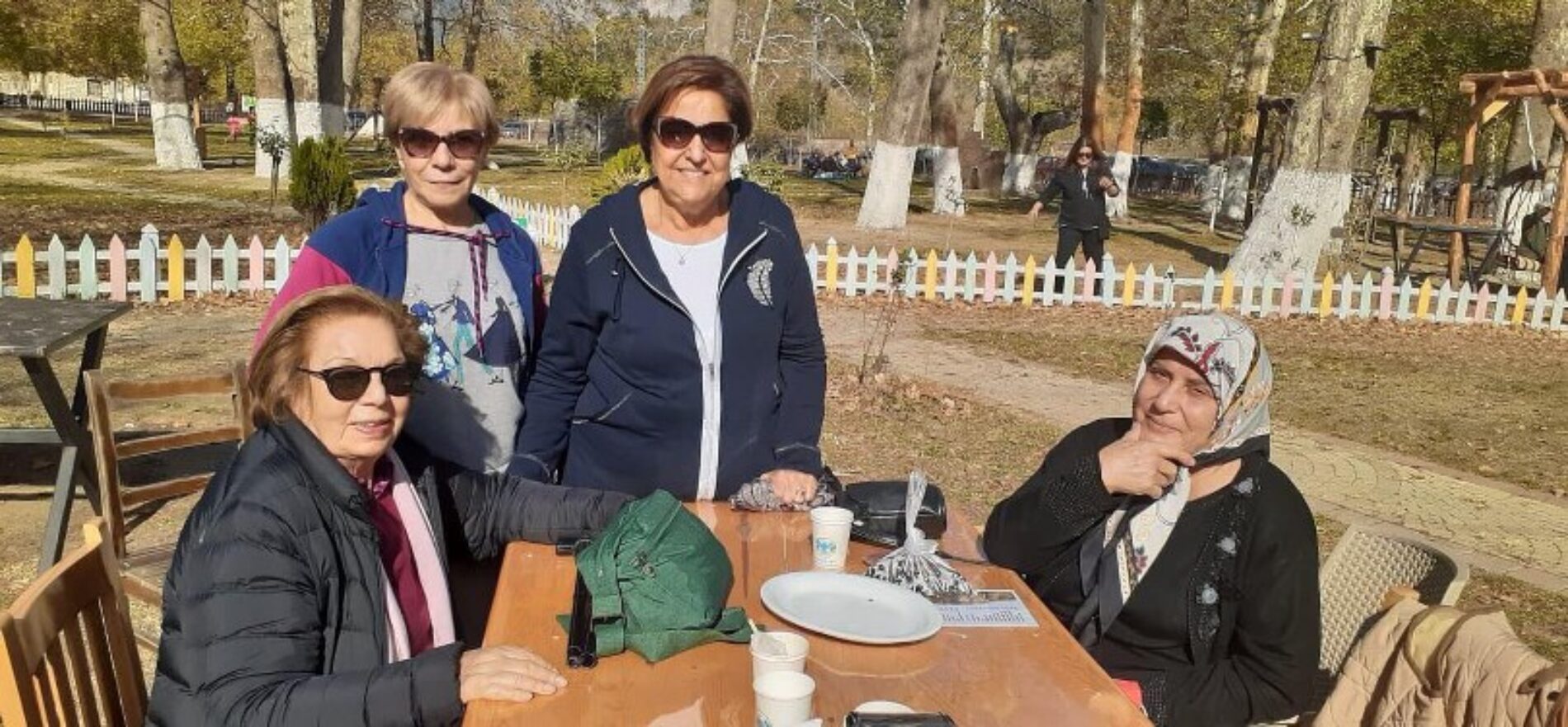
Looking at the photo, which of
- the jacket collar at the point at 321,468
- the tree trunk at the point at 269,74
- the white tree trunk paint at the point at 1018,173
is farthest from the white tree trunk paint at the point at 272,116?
the jacket collar at the point at 321,468

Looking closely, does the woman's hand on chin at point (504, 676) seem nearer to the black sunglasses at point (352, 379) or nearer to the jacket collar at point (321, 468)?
the jacket collar at point (321, 468)

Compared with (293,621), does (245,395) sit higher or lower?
higher

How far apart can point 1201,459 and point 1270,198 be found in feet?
44.7

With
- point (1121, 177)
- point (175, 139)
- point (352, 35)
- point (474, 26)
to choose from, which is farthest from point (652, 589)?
point (474, 26)

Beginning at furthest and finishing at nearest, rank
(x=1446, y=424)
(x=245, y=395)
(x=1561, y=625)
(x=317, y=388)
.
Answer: (x=1446, y=424) → (x=1561, y=625) → (x=245, y=395) → (x=317, y=388)

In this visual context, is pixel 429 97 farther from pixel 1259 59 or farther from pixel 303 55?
pixel 1259 59

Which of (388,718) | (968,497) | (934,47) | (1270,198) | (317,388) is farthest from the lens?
(934,47)

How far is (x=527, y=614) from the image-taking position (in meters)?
2.31

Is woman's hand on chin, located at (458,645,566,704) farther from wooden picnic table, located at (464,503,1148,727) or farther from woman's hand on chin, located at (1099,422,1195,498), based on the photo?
woman's hand on chin, located at (1099,422,1195,498)

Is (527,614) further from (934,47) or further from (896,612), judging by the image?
(934,47)

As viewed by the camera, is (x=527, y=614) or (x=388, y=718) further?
(x=527, y=614)

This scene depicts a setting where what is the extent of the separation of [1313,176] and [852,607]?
14456 mm

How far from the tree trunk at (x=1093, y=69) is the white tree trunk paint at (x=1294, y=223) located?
8.34 m

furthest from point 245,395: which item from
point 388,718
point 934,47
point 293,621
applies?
point 934,47
